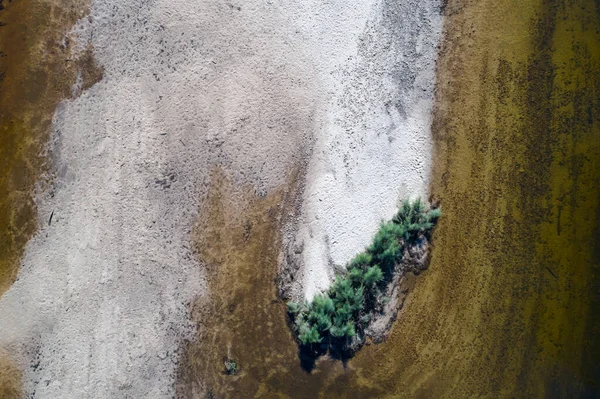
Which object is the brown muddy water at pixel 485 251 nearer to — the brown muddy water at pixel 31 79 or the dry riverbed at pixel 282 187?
the dry riverbed at pixel 282 187

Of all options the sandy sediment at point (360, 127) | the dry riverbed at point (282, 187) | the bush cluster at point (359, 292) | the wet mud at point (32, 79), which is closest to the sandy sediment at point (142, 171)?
the dry riverbed at point (282, 187)

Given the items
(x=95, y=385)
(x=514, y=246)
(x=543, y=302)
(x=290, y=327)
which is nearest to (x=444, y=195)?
(x=514, y=246)

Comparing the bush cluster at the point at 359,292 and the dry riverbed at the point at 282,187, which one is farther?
the dry riverbed at the point at 282,187

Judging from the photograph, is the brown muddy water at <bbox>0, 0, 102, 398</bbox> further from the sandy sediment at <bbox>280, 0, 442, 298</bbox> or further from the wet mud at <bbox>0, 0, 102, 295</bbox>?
the sandy sediment at <bbox>280, 0, 442, 298</bbox>

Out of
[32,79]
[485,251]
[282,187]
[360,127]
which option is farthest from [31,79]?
[485,251]

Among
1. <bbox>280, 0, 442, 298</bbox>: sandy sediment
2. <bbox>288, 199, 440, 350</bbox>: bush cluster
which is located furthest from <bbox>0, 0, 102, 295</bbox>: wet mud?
<bbox>288, 199, 440, 350</bbox>: bush cluster

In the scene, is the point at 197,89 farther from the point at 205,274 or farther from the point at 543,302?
the point at 543,302
